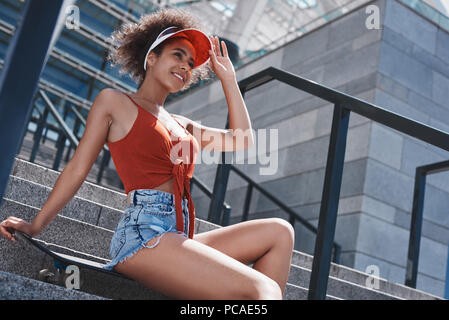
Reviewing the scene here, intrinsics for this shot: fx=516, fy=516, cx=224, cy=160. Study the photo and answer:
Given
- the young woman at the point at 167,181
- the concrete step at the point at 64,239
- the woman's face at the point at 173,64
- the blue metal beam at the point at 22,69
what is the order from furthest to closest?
the woman's face at the point at 173,64 < the concrete step at the point at 64,239 < the young woman at the point at 167,181 < the blue metal beam at the point at 22,69

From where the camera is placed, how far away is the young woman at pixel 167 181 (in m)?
1.78

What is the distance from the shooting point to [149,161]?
219cm

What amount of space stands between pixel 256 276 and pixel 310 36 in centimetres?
743

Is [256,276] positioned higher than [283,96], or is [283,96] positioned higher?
[283,96]

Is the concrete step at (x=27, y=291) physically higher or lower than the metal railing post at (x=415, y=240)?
lower

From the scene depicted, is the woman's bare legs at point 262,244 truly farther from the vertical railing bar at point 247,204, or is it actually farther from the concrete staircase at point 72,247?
the vertical railing bar at point 247,204

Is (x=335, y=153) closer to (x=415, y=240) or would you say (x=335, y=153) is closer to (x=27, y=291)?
(x=27, y=291)

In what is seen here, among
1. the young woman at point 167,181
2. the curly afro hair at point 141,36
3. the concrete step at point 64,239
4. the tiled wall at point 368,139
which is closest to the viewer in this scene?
the young woman at point 167,181

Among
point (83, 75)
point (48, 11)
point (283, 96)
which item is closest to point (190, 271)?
point (48, 11)

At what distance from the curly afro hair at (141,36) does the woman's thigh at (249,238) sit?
34.1 inches

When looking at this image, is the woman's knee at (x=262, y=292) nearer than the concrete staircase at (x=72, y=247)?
No

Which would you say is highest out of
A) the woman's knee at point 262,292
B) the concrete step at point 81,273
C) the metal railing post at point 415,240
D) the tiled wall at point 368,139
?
the tiled wall at point 368,139

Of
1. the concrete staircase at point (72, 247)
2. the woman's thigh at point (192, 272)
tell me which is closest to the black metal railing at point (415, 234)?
the concrete staircase at point (72, 247)

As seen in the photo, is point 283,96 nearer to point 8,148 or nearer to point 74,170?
point 74,170
